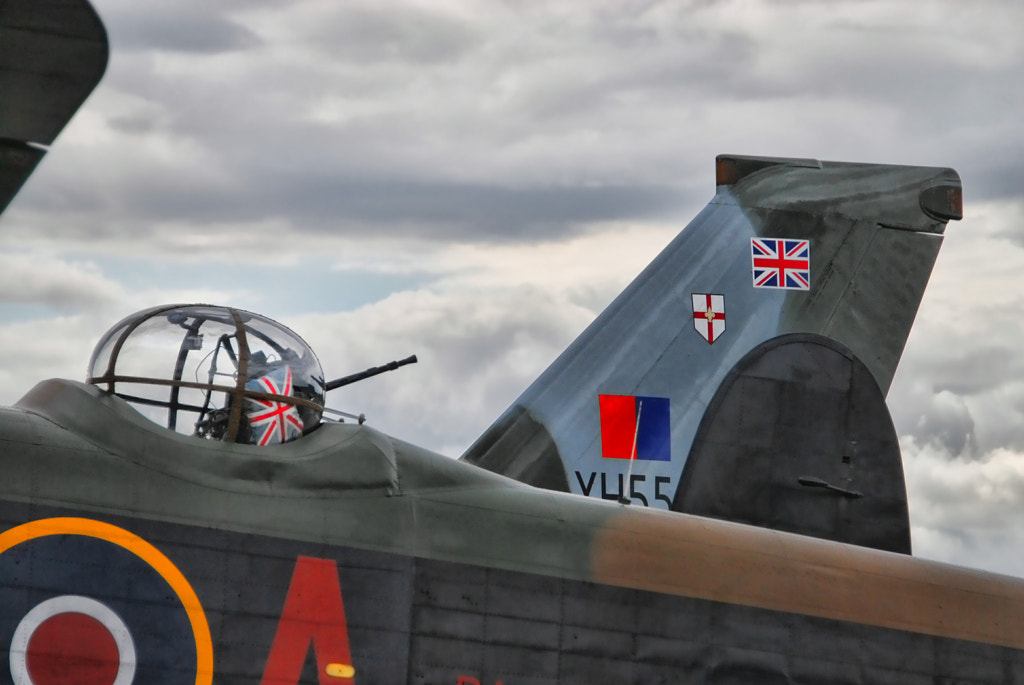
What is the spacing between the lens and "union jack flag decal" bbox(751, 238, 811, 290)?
38.1 ft

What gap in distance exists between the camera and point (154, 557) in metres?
6.67

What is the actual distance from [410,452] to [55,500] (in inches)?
79.2

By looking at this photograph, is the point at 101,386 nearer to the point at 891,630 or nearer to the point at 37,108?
the point at 37,108

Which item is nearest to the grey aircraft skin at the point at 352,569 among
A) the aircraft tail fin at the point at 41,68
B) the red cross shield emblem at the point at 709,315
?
the aircraft tail fin at the point at 41,68

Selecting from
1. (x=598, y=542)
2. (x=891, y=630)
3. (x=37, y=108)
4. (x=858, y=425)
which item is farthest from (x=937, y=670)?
(x=37, y=108)

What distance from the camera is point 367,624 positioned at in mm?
7074

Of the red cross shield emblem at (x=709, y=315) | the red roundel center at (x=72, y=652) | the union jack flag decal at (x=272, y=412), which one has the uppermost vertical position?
the red cross shield emblem at (x=709, y=315)

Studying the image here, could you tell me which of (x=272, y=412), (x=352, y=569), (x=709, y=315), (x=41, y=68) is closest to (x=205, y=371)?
(x=272, y=412)

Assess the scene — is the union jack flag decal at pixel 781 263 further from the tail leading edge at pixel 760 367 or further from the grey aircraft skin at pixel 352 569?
the grey aircraft skin at pixel 352 569

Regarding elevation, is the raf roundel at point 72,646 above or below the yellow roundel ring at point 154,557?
below

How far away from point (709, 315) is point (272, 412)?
5.26 meters

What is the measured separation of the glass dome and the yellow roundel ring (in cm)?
66

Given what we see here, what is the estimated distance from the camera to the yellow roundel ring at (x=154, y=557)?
21.3 feet

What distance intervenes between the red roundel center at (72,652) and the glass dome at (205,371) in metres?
1.13
